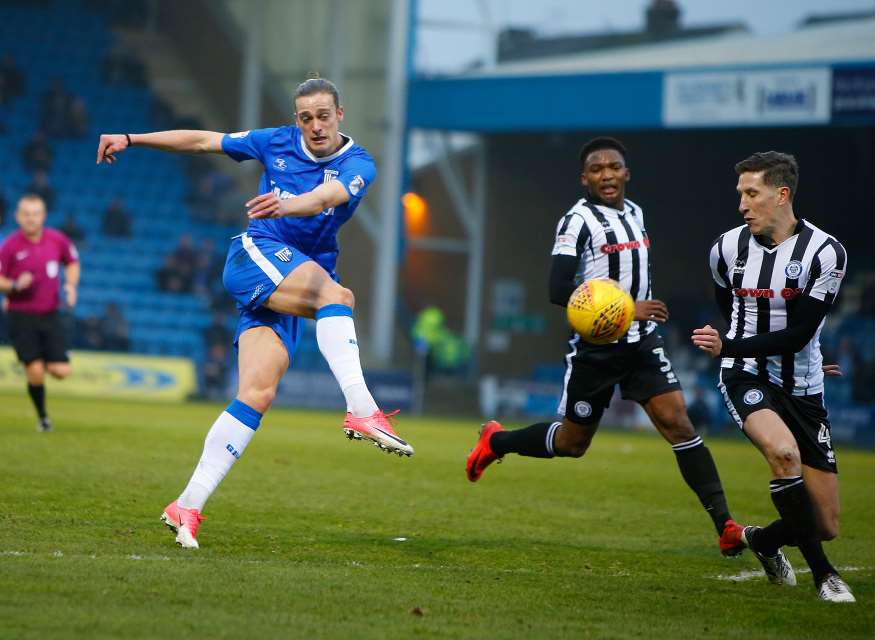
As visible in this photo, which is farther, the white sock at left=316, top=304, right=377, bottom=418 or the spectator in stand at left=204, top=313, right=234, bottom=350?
the spectator in stand at left=204, top=313, right=234, bottom=350

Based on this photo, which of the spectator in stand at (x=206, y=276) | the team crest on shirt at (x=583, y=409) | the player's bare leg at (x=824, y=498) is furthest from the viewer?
the spectator in stand at (x=206, y=276)

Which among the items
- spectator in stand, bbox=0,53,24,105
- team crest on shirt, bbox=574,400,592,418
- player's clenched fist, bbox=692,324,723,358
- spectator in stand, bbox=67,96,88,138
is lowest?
team crest on shirt, bbox=574,400,592,418

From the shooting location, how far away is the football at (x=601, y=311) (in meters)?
7.46

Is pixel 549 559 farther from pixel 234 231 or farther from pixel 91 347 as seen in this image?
pixel 234 231

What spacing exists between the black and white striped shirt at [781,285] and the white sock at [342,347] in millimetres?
2049

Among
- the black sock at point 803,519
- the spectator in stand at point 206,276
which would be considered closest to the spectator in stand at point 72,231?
the spectator in stand at point 206,276

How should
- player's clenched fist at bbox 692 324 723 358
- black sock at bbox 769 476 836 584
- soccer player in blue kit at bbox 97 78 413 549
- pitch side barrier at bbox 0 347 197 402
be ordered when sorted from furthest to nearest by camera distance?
1. pitch side barrier at bbox 0 347 197 402
2. soccer player in blue kit at bbox 97 78 413 549
3. black sock at bbox 769 476 836 584
4. player's clenched fist at bbox 692 324 723 358

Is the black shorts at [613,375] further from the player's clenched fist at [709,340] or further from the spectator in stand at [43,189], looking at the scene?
the spectator in stand at [43,189]

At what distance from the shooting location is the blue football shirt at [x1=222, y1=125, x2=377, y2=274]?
7.52 meters

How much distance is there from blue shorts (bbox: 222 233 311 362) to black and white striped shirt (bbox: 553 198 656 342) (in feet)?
5.32

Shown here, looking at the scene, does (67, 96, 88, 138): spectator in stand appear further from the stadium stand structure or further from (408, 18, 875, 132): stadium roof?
(408, 18, 875, 132): stadium roof

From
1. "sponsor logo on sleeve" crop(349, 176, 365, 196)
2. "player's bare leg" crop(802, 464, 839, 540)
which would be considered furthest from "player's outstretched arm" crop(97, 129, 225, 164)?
"player's bare leg" crop(802, 464, 839, 540)

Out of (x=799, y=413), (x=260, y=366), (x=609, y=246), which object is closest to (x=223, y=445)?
(x=260, y=366)

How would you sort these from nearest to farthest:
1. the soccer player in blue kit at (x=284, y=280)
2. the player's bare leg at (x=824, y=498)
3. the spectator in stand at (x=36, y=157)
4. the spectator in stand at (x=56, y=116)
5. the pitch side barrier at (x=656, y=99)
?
the player's bare leg at (x=824, y=498) → the soccer player in blue kit at (x=284, y=280) → the pitch side barrier at (x=656, y=99) → the spectator in stand at (x=36, y=157) → the spectator in stand at (x=56, y=116)
